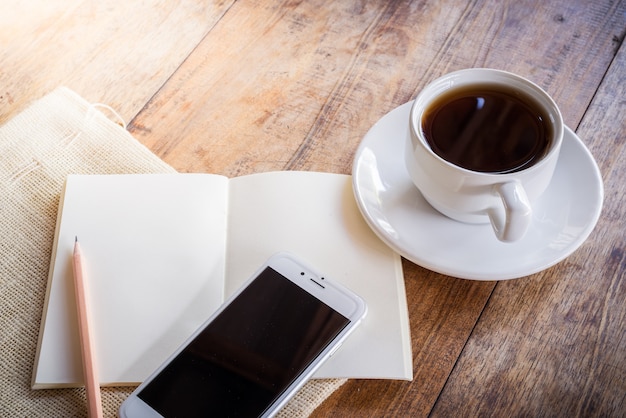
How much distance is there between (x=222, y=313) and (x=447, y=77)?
1.10 ft

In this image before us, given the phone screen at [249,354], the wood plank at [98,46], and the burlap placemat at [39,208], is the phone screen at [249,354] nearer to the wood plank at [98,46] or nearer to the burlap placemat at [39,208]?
the burlap placemat at [39,208]

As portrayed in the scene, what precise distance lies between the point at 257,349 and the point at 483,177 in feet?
0.87

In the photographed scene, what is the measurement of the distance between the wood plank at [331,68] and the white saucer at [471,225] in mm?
59

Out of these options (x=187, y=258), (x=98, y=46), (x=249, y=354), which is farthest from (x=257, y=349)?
(x=98, y=46)

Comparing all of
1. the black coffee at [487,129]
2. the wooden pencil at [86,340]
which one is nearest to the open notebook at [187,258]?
the wooden pencil at [86,340]

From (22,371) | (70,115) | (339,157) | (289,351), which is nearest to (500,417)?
(289,351)

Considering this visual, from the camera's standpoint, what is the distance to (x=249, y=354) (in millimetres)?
607

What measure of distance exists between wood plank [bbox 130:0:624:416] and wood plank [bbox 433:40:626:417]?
0.20 metres

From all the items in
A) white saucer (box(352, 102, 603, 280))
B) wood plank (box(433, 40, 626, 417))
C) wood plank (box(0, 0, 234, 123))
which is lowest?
wood plank (box(433, 40, 626, 417))

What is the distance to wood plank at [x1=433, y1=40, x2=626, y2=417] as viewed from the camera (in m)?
0.61

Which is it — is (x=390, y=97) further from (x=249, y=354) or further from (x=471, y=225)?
(x=249, y=354)

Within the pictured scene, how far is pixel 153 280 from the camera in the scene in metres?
0.67

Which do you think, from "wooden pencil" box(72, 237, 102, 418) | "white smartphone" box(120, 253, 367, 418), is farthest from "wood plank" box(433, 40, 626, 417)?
"wooden pencil" box(72, 237, 102, 418)

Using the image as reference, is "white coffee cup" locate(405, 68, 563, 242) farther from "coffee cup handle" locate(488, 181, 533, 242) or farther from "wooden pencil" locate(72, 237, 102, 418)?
"wooden pencil" locate(72, 237, 102, 418)
